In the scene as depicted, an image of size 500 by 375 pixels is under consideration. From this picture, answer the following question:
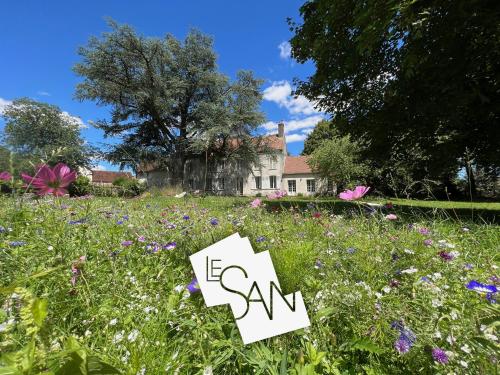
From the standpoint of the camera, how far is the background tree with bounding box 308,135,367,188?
2689cm

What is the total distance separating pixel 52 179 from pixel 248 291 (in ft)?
3.28

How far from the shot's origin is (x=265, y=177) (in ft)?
115

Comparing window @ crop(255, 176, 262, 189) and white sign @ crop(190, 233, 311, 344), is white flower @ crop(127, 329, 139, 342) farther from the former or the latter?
window @ crop(255, 176, 262, 189)

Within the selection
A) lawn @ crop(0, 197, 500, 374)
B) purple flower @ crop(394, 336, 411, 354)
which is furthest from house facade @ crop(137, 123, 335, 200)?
purple flower @ crop(394, 336, 411, 354)

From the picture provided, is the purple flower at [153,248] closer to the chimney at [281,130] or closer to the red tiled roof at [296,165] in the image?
the red tiled roof at [296,165]

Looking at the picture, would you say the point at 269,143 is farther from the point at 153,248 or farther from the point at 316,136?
the point at 153,248

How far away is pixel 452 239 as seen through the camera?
2477 mm

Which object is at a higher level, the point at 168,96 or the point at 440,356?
the point at 168,96

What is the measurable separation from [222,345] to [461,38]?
8693 mm

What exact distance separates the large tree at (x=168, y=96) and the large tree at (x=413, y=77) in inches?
680

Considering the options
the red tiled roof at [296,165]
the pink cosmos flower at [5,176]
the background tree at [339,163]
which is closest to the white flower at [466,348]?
the pink cosmos flower at [5,176]

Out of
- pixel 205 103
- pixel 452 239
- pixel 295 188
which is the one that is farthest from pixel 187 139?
pixel 452 239

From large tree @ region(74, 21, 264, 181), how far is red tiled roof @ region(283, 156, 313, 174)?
10.1m

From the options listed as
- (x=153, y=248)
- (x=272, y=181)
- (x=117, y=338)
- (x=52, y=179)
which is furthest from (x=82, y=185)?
(x=272, y=181)
